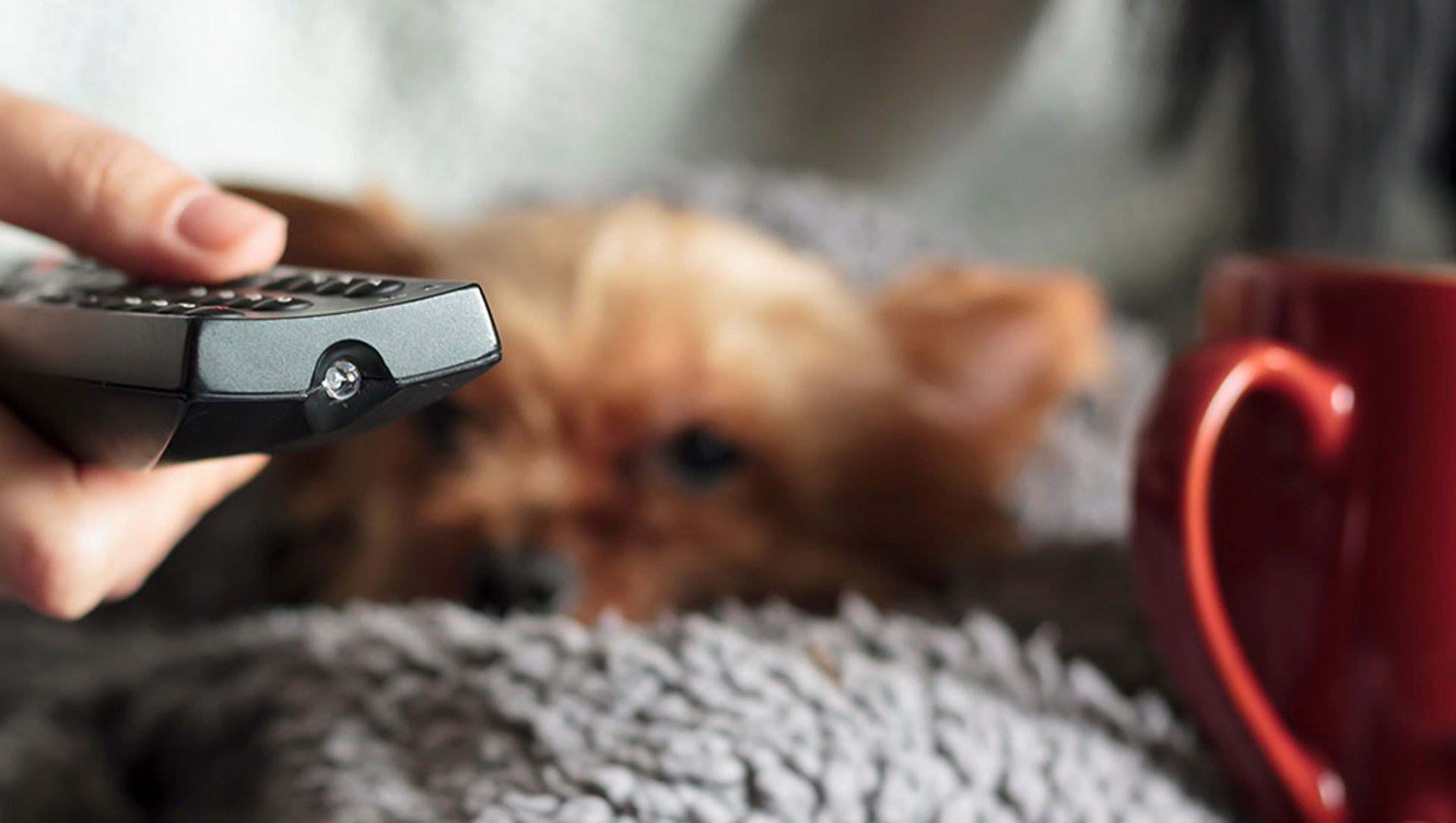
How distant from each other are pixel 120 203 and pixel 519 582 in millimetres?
349

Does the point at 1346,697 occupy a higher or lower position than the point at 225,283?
lower

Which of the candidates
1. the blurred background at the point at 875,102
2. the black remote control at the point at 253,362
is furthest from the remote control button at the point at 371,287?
the blurred background at the point at 875,102

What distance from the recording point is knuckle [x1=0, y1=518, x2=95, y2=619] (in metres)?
0.41

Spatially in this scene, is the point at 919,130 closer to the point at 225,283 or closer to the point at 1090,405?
the point at 1090,405

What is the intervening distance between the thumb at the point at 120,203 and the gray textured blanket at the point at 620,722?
183 millimetres

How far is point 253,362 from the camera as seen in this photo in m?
0.31

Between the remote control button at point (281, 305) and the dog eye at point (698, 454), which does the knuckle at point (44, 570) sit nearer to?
the remote control button at point (281, 305)

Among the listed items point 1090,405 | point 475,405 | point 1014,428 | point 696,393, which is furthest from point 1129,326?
point 475,405

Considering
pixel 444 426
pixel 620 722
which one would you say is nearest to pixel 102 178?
pixel 620 722

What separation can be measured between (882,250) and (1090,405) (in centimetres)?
23

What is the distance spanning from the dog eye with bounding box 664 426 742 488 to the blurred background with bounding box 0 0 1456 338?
0.36 metres

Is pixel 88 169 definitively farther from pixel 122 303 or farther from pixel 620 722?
pixel 620 722

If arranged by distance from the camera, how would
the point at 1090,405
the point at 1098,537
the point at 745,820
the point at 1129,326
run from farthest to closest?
the point at 1129,326 → the point at 1090,405 → the point at 1098,537 → the point at 745,820

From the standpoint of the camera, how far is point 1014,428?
2.83ft
